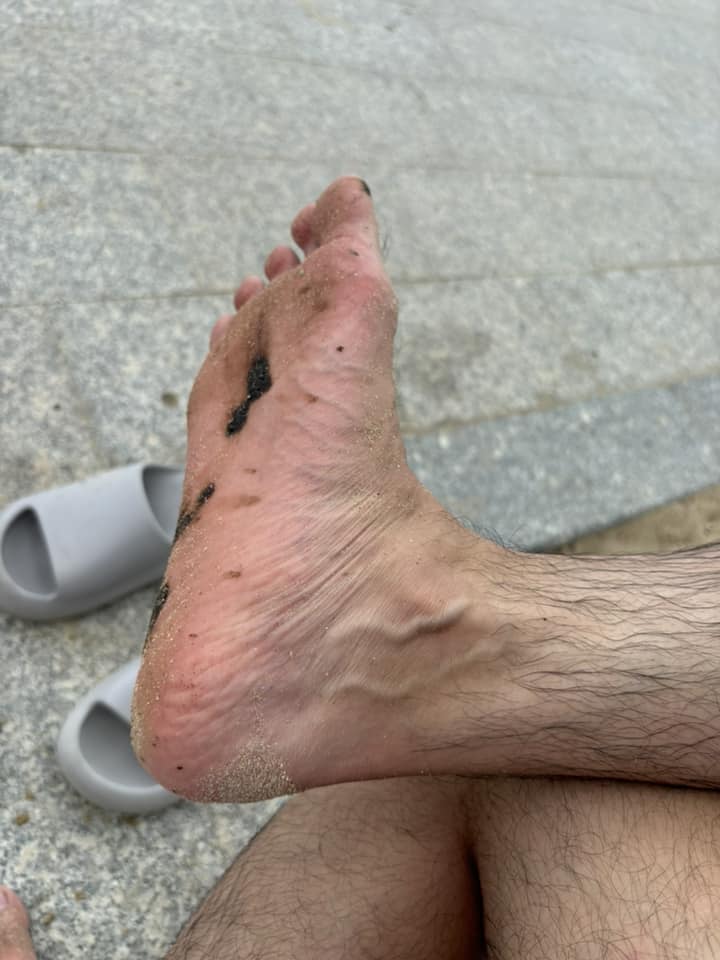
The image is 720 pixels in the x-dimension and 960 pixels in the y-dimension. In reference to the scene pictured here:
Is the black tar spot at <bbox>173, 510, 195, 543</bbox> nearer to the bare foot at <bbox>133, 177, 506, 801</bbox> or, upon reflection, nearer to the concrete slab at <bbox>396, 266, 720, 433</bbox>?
the bare foot at <bbox>133, 177, 506, 801</bbox>

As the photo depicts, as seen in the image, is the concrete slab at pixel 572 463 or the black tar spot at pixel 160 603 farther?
the concrete slab at pixel 572 463

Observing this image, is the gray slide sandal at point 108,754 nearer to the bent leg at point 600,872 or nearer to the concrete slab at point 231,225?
the bent leg at point 600,872

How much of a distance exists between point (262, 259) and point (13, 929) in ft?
4.32

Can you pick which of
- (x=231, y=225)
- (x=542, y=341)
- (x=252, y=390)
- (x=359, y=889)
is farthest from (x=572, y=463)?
(x=359, y=889)

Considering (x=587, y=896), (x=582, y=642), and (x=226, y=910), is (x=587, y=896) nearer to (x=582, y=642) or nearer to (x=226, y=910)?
(x=582, y=642)

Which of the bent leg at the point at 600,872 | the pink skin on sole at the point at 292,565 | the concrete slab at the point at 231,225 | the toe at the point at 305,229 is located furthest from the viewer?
the concrete slab at the point at 231,225

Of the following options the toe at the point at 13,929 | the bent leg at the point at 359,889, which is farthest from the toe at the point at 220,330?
the toe at the point at 13,929

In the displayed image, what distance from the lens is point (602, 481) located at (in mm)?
1869

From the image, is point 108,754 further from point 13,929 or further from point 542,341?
point 542,341

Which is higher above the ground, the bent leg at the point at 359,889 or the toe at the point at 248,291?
the toe at the point at 248,291

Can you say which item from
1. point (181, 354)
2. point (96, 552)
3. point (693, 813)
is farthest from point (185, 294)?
point (693, 813)

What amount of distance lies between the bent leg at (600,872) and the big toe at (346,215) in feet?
2.33

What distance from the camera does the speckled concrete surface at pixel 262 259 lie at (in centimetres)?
114

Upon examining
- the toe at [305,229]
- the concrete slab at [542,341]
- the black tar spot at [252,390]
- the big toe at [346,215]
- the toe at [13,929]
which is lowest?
the toe at [13,929]
